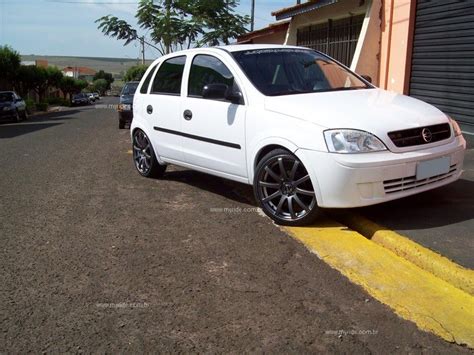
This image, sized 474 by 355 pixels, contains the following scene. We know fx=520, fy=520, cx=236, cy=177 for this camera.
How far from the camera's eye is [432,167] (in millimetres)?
4590

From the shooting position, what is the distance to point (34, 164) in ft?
30.5

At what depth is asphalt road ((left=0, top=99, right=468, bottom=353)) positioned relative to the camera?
295 cm

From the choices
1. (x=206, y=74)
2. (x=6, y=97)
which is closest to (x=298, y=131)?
(x=206, y=74)

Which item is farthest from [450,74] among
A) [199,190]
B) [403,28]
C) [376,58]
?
[199,190]

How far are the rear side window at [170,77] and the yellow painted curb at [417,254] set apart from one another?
2775 mm

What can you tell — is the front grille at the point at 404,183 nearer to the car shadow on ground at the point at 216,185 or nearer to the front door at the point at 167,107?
the car shadow on ground at the point at 216,185

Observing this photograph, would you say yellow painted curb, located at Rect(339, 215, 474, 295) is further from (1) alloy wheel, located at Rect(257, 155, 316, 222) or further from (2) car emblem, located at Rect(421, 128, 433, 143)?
(2) car emblem, located at Rect(421, 128, 433, 143)

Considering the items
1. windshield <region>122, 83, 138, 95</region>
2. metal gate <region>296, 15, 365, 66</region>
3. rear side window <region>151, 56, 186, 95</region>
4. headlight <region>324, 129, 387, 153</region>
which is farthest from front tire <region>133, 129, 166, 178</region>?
Result: windshield <region>122, 83, 138, 95</region>

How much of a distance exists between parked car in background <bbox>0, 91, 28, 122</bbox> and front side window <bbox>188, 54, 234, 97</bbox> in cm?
2249

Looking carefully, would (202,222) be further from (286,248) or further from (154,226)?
(286,248)

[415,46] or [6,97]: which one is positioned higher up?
[415,46]

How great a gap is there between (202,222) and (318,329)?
2.36m

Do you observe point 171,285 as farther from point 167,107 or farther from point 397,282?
point 167,107

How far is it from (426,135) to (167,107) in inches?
123
